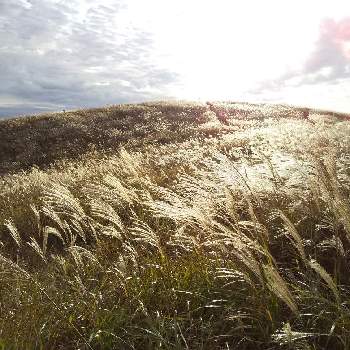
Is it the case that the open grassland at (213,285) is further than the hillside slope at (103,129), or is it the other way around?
the hillside slope at (103,129)

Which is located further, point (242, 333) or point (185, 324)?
point (185, 324)

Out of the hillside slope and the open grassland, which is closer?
the open grassland

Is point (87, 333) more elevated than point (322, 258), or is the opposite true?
point (322, 258)

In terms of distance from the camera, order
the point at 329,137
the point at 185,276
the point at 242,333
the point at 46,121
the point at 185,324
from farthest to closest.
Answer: the point at 46,121 → the point at 329,137 → the point at 185,276 → the point at 185,324 → the point at 242,333

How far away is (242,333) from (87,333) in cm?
120

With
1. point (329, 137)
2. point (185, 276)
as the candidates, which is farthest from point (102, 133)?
point (185, 276)

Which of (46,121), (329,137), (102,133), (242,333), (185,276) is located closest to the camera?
(242,333)

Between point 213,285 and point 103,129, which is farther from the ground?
point 103,129

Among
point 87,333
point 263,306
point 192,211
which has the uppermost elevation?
point 192,211

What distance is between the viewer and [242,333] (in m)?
3.49

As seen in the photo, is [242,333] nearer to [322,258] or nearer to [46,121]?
[322,258]

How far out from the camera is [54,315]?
397 centimetres

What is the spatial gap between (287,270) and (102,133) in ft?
97.1

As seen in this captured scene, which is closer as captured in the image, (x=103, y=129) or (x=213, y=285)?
(x=213, y=285)
